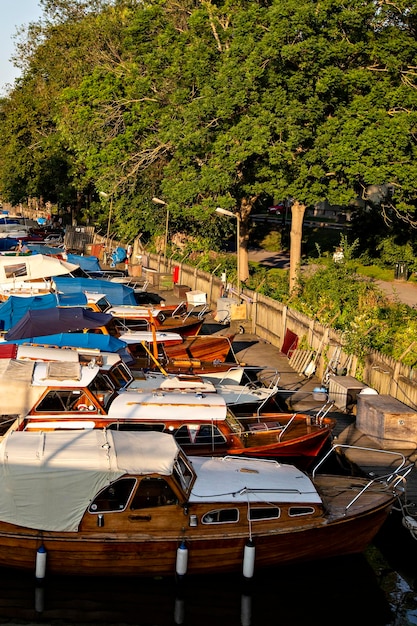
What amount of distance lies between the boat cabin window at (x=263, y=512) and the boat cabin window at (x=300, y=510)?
0.23 m

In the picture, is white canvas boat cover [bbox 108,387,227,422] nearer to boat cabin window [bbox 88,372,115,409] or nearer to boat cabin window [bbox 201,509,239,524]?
boat cabin window [bbox 88,372,115,409]

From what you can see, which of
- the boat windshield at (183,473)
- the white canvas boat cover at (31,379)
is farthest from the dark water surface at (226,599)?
the white canvas boat cover at (31,379)

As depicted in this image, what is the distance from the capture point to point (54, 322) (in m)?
24.5

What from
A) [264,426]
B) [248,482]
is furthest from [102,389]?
[248,482]

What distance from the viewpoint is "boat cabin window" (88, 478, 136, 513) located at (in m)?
14.1

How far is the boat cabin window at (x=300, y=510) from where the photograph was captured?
1448cm

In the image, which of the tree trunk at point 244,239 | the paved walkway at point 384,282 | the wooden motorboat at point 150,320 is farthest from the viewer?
the tree trunk at point 244,239

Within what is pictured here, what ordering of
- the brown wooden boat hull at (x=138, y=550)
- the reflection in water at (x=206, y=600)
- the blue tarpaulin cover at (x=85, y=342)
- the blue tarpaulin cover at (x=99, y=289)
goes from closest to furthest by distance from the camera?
the reflection in water at (x=206, y=600) < the brown wooden boat hull at (x=138, y=550) < the blue tarpaulin cover at (x=85, y=342) < the blue tarpaulin cover at (x=99, y=289)

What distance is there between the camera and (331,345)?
24.9 metres

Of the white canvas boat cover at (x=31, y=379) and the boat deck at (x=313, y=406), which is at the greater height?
the white canvas boat cover at (x=31, y=379)

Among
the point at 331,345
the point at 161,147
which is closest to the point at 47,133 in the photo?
the point at 161,147

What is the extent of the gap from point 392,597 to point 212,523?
3.41m

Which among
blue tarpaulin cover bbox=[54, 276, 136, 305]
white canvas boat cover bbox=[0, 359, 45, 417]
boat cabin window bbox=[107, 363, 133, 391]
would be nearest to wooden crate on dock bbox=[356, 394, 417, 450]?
boat cabin window bbox=[107, 363, 133, 391]

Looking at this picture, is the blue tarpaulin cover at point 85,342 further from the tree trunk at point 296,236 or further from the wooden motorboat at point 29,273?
the wooden motorboat at point 29,273
